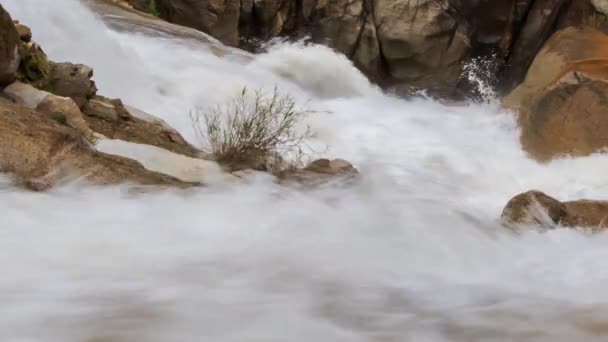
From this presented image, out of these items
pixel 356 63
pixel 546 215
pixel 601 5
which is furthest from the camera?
pixel 356 63

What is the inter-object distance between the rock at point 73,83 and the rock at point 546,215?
3.74m

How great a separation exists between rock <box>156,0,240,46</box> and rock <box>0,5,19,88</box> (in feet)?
30.9

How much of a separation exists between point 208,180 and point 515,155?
19.2 feet

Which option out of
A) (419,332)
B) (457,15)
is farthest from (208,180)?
(457,15)

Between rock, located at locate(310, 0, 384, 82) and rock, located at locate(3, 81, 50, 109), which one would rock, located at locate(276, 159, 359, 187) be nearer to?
rock, located at locate(3, 81, 50, 109)

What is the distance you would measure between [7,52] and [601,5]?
1382 cm

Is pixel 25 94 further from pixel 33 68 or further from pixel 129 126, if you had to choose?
pixel 129 126

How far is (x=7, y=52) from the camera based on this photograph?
5375mm

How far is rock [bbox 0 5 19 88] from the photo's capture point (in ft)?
17.4

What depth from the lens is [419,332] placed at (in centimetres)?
260

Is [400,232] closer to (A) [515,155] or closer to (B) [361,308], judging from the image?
(B) [361,308]

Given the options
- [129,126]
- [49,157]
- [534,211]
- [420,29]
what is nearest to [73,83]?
[129,126]

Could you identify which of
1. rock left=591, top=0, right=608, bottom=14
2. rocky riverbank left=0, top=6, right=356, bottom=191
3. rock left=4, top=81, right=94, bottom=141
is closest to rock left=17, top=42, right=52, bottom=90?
rocky riverbank left=0, top=6, right=356, bottom=191

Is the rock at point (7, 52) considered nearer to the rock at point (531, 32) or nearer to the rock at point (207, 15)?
the rock at point (207, 15)
